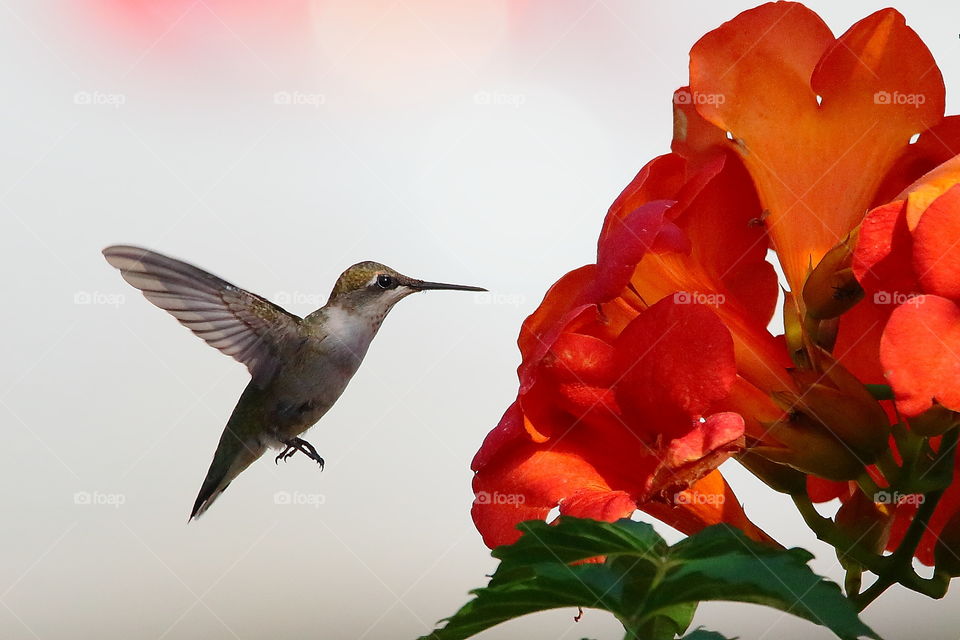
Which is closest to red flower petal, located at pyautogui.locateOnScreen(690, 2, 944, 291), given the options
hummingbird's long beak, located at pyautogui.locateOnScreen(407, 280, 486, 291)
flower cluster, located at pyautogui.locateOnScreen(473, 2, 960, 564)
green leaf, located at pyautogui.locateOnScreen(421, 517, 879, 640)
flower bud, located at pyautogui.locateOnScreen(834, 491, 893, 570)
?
flower cluster, located at pyautogui.locateOnScreen(473, 2, 960, 564)

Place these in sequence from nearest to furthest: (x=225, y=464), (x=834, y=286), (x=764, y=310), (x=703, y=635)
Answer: (x=703, y=635) < (x=834, y=286) < (x=764, y=310) < (x=225, y=464)

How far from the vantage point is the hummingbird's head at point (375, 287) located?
125cm

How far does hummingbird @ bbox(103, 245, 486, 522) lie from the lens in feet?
3.99

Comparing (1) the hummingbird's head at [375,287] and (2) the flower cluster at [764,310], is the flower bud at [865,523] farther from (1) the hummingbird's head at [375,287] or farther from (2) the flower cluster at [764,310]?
(1) the hummingbird's head at [375,287]

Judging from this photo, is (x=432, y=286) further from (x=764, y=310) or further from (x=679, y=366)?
(x=679, y=366)

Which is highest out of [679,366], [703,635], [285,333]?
[285,333]

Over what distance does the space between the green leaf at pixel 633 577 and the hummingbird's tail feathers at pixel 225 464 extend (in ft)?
3.33

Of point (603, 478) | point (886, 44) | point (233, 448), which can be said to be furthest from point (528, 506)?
point (233, 448)

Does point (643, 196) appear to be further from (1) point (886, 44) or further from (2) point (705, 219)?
(1) point (886, 44)

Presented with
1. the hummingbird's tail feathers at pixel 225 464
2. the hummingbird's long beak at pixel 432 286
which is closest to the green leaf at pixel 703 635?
the hummingbird's long beak at pixel 432 286

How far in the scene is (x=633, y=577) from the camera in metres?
0.41

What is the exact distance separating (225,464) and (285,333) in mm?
253

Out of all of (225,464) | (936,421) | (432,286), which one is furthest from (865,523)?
(225,464)

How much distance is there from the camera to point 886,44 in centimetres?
59
